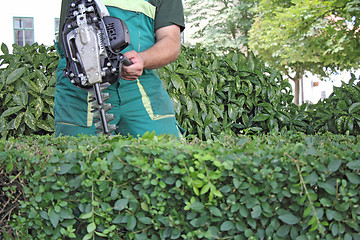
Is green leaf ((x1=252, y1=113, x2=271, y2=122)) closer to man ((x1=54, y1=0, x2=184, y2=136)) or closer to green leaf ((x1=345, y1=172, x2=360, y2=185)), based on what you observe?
man ((x1=54, y1=0, x2=184, y2=136))

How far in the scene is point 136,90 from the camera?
8.23 ft

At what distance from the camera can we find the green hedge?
1476 mm

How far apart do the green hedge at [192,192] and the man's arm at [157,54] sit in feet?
2.32

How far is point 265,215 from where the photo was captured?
1.49m

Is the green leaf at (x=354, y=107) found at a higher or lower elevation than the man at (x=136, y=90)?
lower

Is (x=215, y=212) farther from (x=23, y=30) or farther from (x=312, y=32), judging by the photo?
(x=23, y=30)

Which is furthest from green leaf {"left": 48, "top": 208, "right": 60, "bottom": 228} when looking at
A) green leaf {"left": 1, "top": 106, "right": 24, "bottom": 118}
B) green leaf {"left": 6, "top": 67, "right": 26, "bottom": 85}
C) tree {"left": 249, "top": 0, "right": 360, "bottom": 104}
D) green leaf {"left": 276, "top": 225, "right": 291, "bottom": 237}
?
tree {"left": 249, "top": 0, "right": 360, "bottom": 104}

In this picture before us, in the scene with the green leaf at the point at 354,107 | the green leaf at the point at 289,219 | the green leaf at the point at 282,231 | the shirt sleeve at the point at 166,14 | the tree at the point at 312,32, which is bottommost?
the tree at the point at 312,32

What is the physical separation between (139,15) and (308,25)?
34.0ft

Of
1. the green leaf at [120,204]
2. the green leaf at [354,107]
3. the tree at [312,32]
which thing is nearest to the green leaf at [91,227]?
the green leaf at [120,204]

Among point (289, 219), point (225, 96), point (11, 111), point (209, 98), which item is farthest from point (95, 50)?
point (225, 96)

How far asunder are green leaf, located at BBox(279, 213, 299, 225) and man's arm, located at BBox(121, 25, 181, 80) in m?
1.21

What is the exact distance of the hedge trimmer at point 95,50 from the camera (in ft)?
6.85

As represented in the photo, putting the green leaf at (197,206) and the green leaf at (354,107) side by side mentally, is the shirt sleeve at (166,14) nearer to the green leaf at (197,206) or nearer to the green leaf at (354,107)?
the green leaf at (197,206)
